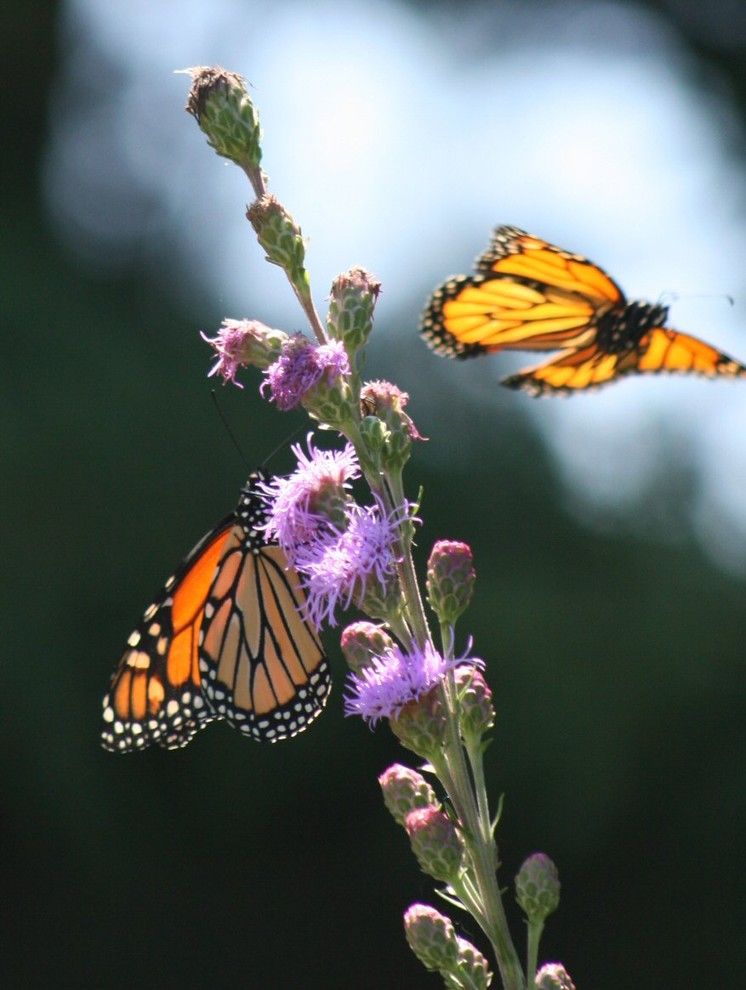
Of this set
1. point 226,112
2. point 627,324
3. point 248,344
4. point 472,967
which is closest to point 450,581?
point 248,344

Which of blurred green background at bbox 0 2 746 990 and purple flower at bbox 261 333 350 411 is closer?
purple flower at bbox 261 333 350 411

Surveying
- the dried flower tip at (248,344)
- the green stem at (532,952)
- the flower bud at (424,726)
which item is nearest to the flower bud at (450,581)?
the flower bud at (424,726)

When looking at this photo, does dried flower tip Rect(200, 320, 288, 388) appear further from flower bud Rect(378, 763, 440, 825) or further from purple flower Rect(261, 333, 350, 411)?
flower bud Rect(378, 763, 440, 825)

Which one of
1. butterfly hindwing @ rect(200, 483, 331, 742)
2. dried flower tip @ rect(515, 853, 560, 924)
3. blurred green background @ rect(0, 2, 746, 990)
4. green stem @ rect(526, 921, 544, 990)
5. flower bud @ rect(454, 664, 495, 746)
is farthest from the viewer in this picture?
blurred green background @ rect(0, 2, 746, 990)

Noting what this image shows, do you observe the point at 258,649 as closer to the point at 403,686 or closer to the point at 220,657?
the point at 220,657

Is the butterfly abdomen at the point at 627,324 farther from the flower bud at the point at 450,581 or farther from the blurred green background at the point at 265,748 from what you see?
the blurred green background at the point at 265,748

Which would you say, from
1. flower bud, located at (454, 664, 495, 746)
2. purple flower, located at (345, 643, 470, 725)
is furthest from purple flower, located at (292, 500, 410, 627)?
flower bud, located at (454, 664, 495, 746)
